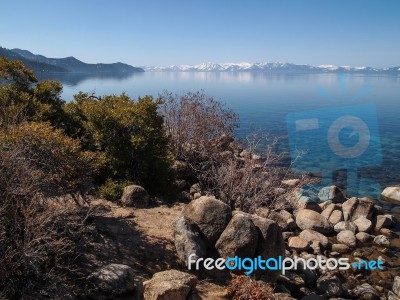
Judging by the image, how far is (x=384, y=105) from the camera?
61.6 metres

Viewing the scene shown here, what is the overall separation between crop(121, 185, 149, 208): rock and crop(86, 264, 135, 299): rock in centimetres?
489

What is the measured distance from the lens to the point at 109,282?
7199 mm

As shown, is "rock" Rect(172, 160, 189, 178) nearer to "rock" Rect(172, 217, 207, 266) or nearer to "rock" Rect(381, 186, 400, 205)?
"rock" Rect(172, 217, 207, 266)

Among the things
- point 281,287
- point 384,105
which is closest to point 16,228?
point 281,287

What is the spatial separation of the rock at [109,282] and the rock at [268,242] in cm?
401

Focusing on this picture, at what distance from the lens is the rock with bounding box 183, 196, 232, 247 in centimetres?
1010

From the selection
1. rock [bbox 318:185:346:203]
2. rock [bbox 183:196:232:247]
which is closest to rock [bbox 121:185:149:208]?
rock [bbox 183:196:232:247]

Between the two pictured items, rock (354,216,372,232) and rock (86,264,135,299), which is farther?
rock (354,216,372,232)

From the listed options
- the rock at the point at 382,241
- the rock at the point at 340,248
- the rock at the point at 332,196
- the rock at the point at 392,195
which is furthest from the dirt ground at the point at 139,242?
the rock at the point at 392,195

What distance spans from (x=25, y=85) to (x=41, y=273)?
11438 mm

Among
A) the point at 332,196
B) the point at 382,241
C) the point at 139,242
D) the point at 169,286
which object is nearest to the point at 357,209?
the point at 332,196

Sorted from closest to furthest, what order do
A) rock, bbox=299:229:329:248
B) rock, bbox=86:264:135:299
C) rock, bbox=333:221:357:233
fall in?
rock, bbox=86:264:135:299 < rock, bbox=299:229:329:248 < rock, bbox=333:221:357:233

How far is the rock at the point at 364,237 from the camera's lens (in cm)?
1614

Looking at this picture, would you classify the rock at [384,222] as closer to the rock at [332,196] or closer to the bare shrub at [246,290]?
the rock at [332,196]
